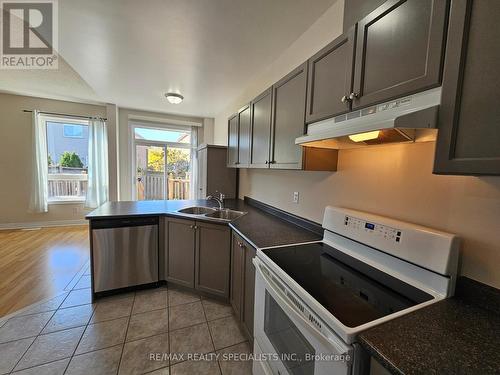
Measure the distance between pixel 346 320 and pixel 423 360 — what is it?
0.22 metres

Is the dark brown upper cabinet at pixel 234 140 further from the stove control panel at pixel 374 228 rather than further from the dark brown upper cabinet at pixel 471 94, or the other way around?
the dark brown upper cabinet at pixel 471 94

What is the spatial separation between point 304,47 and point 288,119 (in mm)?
844

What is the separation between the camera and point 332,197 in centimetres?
167

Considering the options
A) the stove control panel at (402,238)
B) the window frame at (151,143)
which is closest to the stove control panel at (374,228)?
the stove control panel at (402,238)

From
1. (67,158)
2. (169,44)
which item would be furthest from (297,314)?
(67,158)

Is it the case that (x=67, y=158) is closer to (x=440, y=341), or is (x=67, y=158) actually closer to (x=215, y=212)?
(x=215, y=212)

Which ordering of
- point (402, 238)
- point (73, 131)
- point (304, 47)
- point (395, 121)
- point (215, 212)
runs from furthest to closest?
1. point (73, 131)
2. point (215, 212)
3. point (304, 47)
4. point (402, 238)
5. point (395, 121)

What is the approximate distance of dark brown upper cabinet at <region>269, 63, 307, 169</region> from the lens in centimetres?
153

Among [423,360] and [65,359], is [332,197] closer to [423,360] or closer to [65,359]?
[423,360]

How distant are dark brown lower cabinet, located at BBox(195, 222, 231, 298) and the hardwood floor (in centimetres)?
161

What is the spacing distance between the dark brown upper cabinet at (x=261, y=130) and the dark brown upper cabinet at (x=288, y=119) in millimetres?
97

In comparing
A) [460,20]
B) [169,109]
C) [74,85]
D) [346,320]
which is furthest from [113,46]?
[346,320]

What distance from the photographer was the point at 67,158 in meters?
4.71

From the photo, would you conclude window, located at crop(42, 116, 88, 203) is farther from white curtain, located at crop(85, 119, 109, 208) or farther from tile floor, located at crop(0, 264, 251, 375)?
tile floor, located at crop(0, 264, 251, 375)
